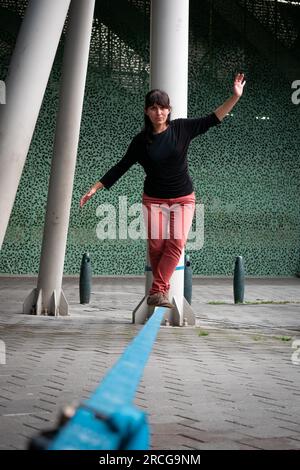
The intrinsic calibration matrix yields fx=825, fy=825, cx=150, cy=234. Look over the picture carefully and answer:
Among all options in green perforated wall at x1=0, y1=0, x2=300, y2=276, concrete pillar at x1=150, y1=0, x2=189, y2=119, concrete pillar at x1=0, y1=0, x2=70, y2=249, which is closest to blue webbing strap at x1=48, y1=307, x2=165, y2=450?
concrete pillar at x1=0, y1=0, x2=70, y2=249

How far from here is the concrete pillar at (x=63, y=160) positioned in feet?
41.1

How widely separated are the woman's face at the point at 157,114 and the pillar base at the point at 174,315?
5.60 m

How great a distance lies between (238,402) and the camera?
16.9 feet

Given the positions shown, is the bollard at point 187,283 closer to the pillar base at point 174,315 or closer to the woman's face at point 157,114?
the pillar base at point 174,315

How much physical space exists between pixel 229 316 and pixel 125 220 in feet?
40.5

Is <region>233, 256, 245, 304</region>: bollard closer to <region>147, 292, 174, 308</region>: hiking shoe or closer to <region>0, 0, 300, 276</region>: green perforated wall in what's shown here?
<region>0, 0, 300, 276</region>: green perforated wall

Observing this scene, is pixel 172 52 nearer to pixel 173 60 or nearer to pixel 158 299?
pixel 173 60

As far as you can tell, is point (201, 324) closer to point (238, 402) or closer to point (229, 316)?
point (229, 316)

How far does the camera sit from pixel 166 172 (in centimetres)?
533

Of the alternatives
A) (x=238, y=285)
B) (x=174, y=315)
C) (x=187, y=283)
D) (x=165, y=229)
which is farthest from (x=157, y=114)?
(x=238, y=285)

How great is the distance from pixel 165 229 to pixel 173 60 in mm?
5681

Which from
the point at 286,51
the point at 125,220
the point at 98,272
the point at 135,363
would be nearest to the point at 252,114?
the point at 286,51

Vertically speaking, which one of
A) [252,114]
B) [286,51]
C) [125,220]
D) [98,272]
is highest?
[286,51]

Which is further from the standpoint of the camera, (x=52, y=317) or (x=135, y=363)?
(x=52, y=317)
